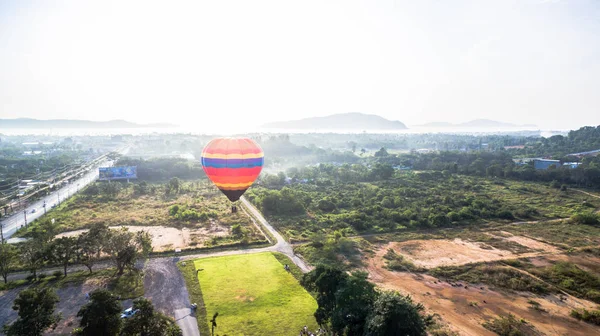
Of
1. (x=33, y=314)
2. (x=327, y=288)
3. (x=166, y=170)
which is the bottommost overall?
(x=166, y=170)

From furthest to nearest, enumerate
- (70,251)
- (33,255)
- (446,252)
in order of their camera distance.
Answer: (446,252) → (70,251) → (33,255)

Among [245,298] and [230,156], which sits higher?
[230,156]

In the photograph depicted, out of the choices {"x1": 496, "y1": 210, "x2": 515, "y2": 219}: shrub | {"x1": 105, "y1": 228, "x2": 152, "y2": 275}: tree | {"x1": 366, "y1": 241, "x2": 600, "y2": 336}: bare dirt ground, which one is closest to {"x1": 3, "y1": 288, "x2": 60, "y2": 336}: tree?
{"x1": 105, "y1": 228, "x2": 152, "y2": 275}: tree

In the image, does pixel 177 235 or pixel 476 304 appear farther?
pixel 177 235

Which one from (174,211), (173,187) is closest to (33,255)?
(174,211)

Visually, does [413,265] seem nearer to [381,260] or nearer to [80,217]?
[381,260]

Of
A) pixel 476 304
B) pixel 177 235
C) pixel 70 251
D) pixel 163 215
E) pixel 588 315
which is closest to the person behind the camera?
pixel 588 315

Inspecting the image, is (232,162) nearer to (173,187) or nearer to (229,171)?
(229,171)

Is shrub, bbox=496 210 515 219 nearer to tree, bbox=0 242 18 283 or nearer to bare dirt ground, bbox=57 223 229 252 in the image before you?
bare dirt ground, bbox=57 223 229 252

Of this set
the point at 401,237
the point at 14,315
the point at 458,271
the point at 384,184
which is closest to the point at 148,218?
the point at 14,315
